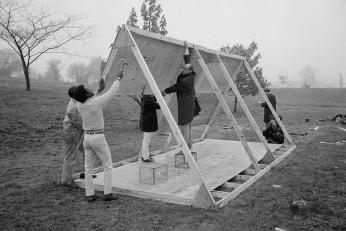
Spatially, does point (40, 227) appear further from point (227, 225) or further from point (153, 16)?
point (153, 16)

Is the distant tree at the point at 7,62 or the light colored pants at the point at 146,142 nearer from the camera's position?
the light colored pants at the point at 146,142

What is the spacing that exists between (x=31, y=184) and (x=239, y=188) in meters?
4.42

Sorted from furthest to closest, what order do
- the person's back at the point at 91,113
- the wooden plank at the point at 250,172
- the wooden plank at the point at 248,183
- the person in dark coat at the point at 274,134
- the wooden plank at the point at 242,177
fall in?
the person in dark coat at the point at 274,134
the wooden plank at the point at 250,172
the wooden plank at the point at 242,177
the person's back at the point at 91,113
the wooden plank at the point at 248,183

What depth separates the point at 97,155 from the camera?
5.86 m

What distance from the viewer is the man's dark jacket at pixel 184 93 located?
24.0 feet

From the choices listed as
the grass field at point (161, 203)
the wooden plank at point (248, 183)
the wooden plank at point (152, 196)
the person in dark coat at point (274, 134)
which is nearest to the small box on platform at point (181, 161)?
the wooden plank at point (248, 183)

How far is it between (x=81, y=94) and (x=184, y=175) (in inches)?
123

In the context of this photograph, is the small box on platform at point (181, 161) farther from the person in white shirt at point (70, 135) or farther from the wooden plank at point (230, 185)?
the person in white shirt at point (70, 135)

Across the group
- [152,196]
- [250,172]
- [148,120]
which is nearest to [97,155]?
[152,196]

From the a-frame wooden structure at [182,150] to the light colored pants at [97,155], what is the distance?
595mm

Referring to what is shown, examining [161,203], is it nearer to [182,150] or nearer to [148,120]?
[182,150]

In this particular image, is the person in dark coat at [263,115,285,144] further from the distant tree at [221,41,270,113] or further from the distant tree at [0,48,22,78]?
the distant tree at [0,48,22,78]

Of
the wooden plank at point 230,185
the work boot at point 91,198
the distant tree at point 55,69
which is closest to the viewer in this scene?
the work boot at point 91,198

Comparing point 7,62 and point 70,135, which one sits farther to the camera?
point 7,62
